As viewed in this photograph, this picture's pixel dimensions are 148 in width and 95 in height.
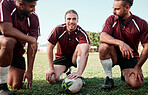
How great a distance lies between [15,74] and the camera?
363 cm

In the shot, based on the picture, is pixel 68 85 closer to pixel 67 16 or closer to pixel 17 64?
pixel 17 64

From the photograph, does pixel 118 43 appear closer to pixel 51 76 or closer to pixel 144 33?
pixel 144 33

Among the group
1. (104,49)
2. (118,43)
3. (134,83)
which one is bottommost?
(134,83)

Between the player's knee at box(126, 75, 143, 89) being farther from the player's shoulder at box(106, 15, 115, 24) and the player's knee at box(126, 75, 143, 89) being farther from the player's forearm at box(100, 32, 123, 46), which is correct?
the player's shoulder at box(106, 15, 115, 24)

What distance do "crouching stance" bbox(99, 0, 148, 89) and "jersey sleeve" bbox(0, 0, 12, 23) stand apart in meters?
1.86

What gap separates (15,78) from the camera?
3.57 m

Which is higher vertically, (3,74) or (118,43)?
(118,43)

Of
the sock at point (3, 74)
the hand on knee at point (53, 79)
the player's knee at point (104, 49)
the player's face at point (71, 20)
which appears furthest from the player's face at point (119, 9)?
the sock at point (3, 74)

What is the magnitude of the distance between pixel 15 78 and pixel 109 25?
2344mm

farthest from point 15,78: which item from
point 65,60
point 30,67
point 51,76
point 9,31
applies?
point 65,60

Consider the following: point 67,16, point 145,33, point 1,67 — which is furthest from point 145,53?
point 1,67

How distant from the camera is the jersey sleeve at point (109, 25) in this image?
3473 millimetres

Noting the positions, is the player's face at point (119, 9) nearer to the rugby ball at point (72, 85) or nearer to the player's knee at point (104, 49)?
the player's knee at point (104, 49)

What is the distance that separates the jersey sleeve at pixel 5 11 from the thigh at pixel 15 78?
1.34 metres
